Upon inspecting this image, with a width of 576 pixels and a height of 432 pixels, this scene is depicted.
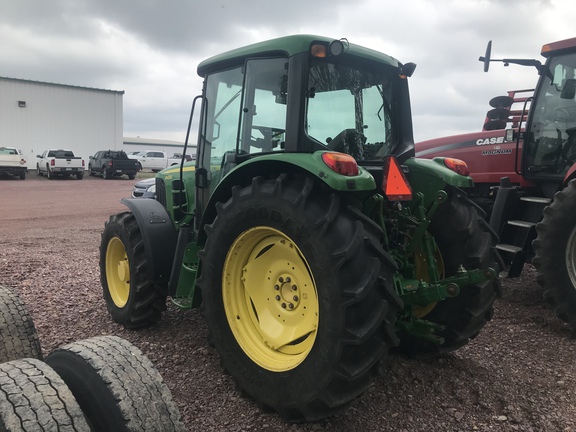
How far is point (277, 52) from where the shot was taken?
3.42 metres

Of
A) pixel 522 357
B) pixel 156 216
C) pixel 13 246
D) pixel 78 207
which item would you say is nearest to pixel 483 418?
pixel 522 357

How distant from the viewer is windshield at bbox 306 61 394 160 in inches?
132

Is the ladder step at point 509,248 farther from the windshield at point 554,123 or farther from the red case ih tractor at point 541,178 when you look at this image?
the windshield at point 554,123

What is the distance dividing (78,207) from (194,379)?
1341 cm

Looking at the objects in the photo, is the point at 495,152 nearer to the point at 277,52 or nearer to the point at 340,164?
the point at 277,52

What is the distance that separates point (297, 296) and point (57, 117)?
121 feet

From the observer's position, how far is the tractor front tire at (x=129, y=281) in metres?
4.27

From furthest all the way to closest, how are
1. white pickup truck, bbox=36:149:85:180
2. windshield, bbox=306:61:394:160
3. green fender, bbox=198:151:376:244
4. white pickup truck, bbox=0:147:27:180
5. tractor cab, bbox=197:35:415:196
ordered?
white pickup truck, bbox=36:149:85:180
white pickup truck, bbox=0:147:27:180
windshield, bbox=306:61:394:160
tractor cab, bbox=197:35:415:196
green fender, bbox=198:151:376:244

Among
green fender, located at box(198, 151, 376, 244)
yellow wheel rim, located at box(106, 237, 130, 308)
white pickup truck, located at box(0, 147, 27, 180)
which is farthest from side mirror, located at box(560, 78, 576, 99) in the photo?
white pickup truck, located at box(0, 147, 27, 180)

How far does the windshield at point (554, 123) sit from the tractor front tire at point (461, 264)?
2385 millimetres

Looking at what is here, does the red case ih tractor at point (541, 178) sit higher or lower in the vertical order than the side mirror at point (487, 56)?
lower

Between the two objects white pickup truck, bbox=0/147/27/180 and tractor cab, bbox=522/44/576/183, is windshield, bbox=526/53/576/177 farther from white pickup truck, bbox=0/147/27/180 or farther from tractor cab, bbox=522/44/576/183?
white pickup truck, bbox=0/147/27/180

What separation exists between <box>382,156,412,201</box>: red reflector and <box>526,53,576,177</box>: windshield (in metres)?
3.20

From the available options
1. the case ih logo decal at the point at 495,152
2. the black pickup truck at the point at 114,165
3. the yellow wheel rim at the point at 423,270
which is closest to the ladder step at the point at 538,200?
the case ih logo decal at the point at 495,152
